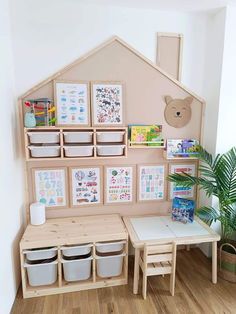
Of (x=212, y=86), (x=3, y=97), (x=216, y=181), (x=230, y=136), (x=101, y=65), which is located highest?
(x=101, y=65)

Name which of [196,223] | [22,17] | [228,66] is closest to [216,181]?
[196,223]

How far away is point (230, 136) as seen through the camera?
2287mm

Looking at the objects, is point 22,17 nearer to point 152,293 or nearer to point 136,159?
point 136,159

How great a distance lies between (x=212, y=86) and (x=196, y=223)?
135 centimetres

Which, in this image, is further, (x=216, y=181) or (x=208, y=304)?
(x=216, y=181)

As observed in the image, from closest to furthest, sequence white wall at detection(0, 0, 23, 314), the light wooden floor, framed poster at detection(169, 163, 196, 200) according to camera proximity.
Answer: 1. white wall at detection(0, 0, 23, 314)
2. the light wooden floor
3. framed poster at detection(169, 163, 196, 200)

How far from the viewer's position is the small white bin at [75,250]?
1976mm

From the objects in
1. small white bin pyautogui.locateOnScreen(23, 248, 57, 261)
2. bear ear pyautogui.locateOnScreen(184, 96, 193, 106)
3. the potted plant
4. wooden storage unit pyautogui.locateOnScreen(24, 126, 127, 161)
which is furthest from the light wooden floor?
bear ear pyautogui.locateOnScreen(184, 96, 193, 106)

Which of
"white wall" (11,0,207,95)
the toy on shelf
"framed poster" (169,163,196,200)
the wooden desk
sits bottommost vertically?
the wooden desk

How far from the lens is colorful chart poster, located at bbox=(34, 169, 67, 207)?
222 centimetres

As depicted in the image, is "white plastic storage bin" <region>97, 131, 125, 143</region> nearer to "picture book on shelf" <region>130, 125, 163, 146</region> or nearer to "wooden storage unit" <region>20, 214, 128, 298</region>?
"picture book on shelf" <region>130, 125, 163, 146</region>

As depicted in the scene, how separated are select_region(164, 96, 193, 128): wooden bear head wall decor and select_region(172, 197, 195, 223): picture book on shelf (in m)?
0.78

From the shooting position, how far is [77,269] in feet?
6.72

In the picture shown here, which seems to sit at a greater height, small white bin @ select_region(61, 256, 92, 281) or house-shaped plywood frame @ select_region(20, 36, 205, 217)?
house-shaped plywood frame @ select_region(20, 36, 205, 217)
